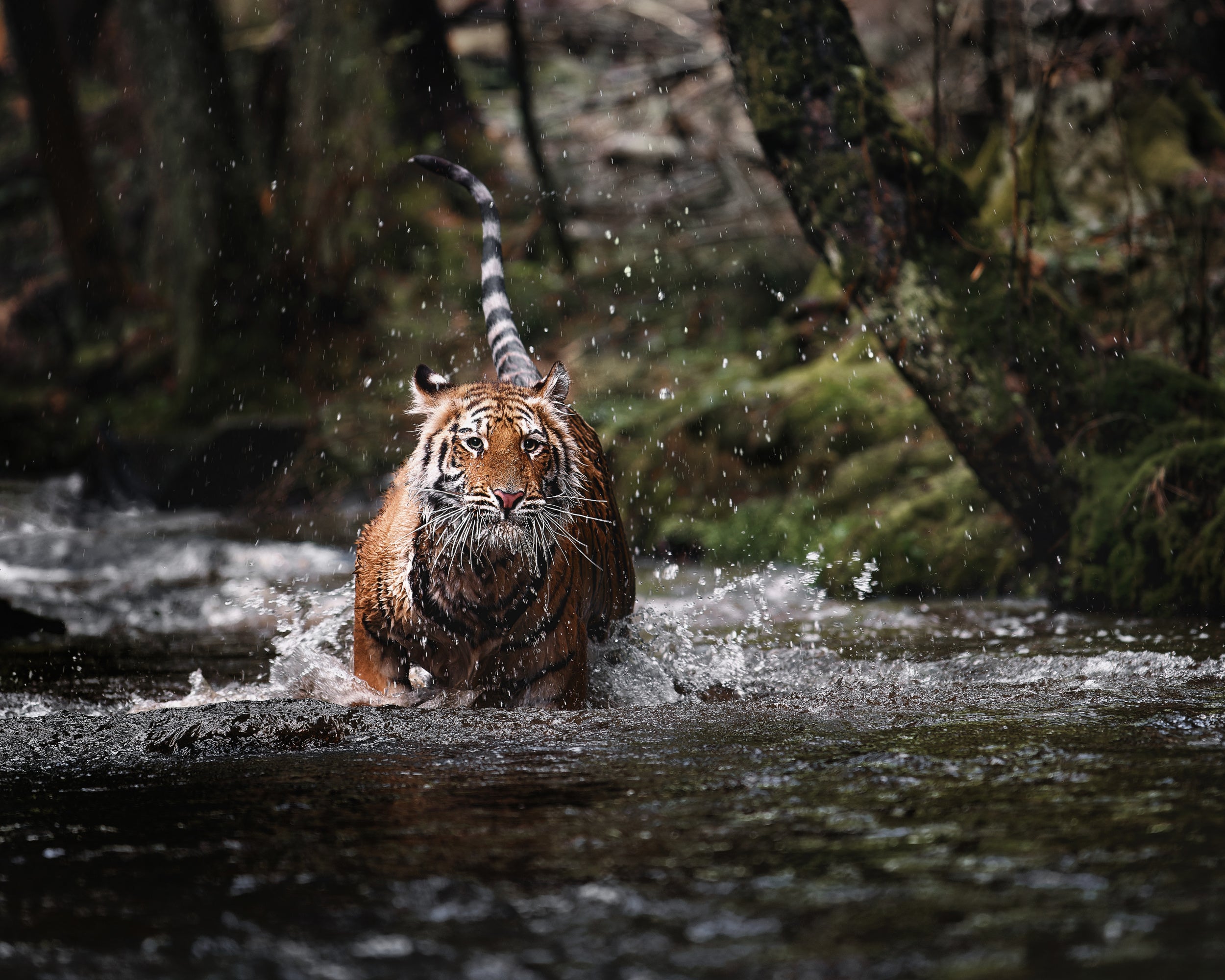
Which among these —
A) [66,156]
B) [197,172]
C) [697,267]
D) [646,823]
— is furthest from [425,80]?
[646,823]

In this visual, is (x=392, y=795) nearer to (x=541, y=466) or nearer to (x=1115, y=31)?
(x=541, y=466)

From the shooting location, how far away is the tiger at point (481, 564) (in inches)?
156

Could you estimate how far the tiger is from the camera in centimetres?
396

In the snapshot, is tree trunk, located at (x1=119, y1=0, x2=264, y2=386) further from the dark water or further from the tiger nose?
the tiger nose

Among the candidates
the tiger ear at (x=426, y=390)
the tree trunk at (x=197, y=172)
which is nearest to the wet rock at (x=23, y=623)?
the tiger ear at (x=426, y=390)

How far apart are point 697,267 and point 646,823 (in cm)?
1121

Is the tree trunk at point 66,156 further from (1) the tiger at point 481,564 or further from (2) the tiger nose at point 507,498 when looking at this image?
(2) the tiger nose at point 507,498

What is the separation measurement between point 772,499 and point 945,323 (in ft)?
9.31

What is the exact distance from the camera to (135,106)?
1892 cm

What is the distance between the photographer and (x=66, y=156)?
1585 centimetres

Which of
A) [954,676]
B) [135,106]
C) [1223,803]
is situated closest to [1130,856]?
[1223,803]

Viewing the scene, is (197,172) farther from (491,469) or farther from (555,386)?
(491,469)

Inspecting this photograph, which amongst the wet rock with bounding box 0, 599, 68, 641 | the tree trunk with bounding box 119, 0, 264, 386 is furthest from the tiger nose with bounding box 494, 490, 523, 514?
the tree trunk with bounding box 119, 0, 264, 386

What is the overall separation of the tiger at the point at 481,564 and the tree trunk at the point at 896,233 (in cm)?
228
